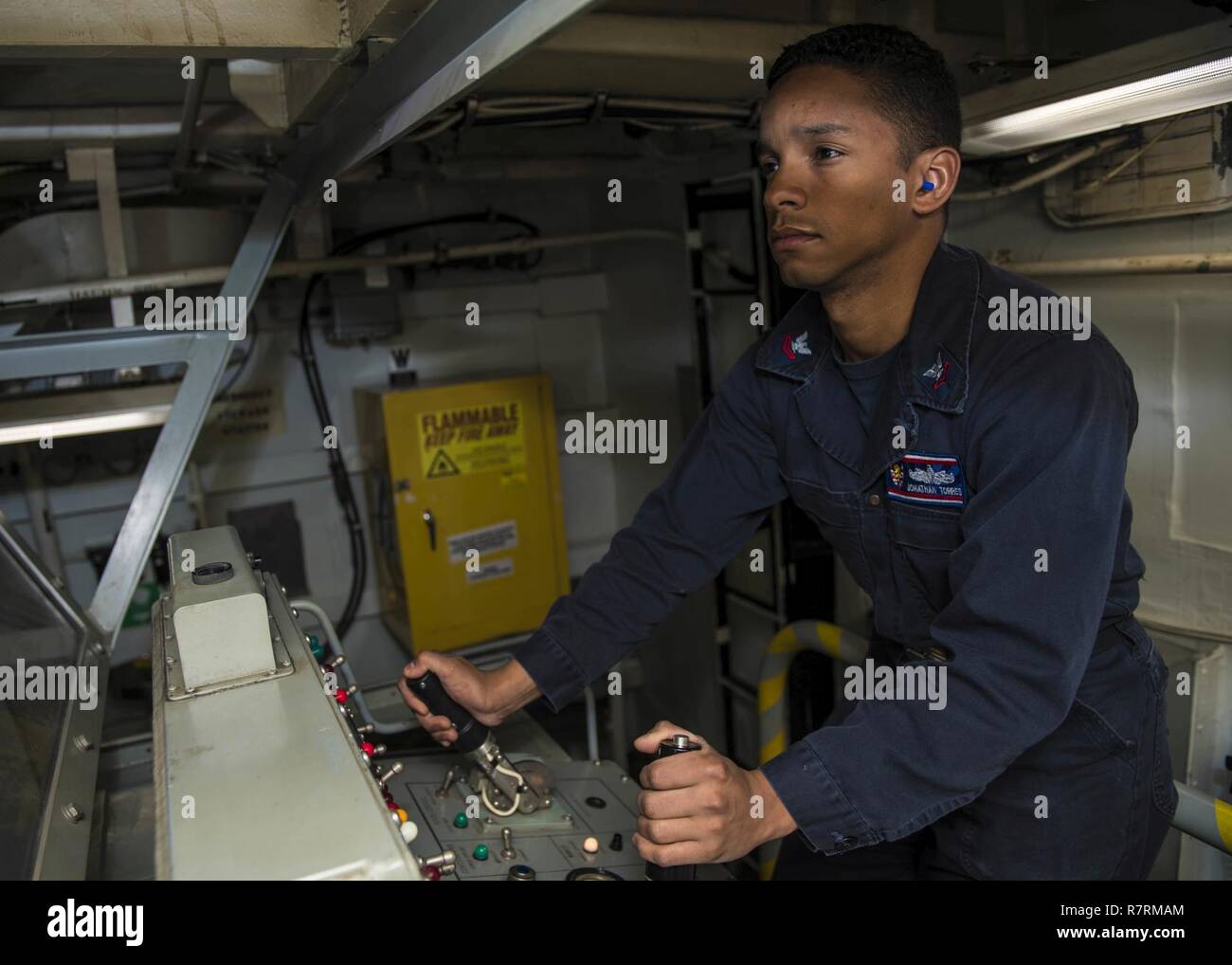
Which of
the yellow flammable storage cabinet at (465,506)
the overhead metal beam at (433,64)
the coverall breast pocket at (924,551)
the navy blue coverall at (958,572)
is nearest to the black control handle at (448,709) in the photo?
the navy blue coverall at (958,572)

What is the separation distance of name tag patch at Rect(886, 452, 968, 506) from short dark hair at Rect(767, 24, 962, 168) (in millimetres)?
463

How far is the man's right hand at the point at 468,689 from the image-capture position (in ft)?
5.84

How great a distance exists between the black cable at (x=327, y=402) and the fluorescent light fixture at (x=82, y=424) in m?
1.86

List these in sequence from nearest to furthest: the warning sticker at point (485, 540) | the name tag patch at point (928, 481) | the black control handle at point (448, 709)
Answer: the name tag patch at point (928, 481) < the black control handle at point (448, 709) < the warning sticker at point (485, 540)

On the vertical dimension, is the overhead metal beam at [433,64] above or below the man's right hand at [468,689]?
above

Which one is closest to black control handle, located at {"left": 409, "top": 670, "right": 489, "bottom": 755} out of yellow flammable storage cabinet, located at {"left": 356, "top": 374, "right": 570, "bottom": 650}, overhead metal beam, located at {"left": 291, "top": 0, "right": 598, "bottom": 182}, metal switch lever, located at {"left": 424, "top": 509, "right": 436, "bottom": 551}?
overhead metal beam, located at {"left": 291, "top": 0, "right": 598, "bottom": 182}

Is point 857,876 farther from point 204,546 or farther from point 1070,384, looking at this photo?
point 204,546

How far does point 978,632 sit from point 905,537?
332 mm

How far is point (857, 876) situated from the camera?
73.4 inches

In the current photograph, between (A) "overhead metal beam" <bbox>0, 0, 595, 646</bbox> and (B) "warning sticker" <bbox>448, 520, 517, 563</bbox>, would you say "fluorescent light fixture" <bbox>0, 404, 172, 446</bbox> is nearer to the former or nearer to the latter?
(A) "overhead metal beam" <bbox>0, 0, 595, 646</bbox>

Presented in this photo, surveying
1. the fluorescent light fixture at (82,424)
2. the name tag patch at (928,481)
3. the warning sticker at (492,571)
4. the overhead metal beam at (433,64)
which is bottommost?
the warning sticker at (492,571)

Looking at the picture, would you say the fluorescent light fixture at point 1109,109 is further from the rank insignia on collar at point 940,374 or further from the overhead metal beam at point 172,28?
the overhead metal beam at point 172,28

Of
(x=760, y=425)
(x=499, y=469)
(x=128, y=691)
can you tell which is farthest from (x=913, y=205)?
(x=128, y=691)

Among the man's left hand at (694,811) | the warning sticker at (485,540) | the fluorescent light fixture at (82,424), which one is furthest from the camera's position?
the warning sticker at (485,540)
